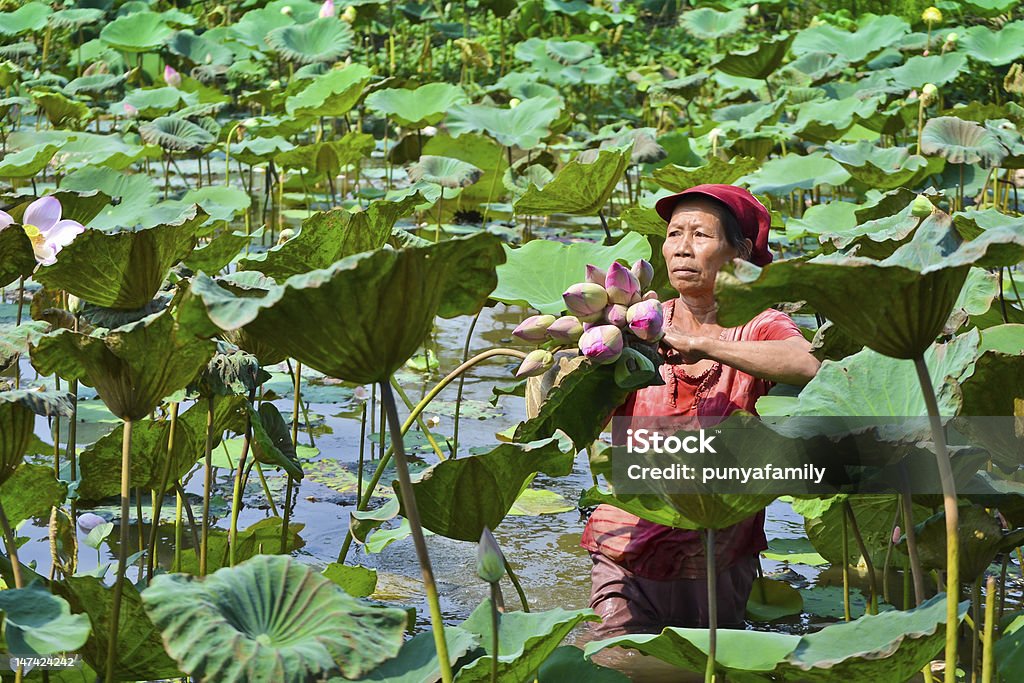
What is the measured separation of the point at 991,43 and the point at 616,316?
6.36 metres

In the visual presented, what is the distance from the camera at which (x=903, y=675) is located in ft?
4.83

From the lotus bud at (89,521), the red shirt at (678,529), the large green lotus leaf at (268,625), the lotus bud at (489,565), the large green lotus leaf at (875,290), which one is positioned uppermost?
the large green lotus leaf at (875,290)

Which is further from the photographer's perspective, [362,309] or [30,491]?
[30,491]

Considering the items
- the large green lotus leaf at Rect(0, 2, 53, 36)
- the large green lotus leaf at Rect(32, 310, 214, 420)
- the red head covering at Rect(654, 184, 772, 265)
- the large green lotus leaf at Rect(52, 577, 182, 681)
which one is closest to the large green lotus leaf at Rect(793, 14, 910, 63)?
the large green lotus leaf at Rect(0, 2, 53, 36)

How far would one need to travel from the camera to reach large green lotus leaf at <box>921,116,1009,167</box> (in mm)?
3794

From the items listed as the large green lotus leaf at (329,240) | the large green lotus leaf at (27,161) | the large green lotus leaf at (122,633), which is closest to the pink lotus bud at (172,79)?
the large green lotus leaf at (27,161)

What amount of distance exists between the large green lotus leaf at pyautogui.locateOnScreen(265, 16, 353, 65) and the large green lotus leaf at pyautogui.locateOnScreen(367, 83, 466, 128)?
1662mm

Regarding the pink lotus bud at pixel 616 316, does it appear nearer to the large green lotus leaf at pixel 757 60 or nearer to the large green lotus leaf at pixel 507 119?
the large green lotus leaf at pixel 507 119

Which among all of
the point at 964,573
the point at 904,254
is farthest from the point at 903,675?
the point at 904,254

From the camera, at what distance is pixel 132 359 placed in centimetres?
163

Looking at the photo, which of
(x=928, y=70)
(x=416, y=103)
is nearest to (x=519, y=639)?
(x=416, y=103)

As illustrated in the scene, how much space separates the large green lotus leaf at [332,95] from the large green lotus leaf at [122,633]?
174 inches

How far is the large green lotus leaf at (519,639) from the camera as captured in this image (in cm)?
153

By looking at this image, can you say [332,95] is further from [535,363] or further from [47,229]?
[535,363]
